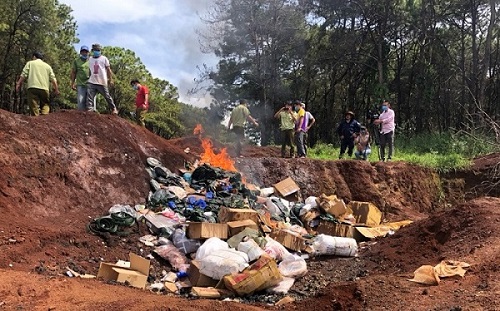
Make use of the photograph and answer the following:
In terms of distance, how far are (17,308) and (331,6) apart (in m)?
24.2

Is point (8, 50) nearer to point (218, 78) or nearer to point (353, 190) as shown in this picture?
point (218, 78)

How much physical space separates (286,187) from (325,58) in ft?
53.3

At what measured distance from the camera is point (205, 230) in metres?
7.39

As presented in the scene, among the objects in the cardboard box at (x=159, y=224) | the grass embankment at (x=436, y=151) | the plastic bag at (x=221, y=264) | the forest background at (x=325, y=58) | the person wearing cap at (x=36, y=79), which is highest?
the forest background at (x=325, y=58)

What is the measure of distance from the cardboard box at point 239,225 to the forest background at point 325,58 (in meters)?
13.5

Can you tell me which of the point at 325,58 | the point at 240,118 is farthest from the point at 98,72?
the point at 325,58

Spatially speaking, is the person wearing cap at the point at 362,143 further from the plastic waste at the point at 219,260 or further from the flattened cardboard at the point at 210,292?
the flattened cardboard at the point at 210,292

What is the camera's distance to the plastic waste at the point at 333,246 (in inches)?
325

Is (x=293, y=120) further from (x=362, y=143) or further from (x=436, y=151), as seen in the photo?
(x=436, y=151)

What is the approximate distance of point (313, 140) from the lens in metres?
30.1

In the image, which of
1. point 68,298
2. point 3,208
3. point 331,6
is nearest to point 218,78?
point 331,6

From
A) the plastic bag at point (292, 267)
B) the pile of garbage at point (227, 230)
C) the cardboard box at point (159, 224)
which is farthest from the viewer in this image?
the cardboard box at point (159, 224)

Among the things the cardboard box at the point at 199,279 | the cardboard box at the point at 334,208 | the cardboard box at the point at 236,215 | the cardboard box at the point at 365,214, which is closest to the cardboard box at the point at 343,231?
the cardboard box at the point at 334,208

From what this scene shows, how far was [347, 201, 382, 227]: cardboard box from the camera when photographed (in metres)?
10.6
